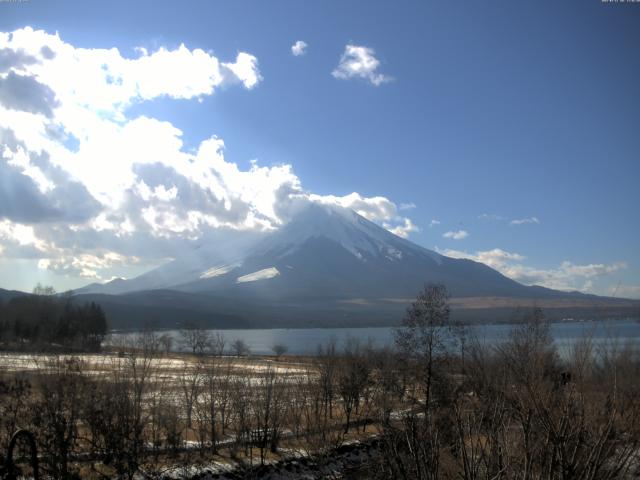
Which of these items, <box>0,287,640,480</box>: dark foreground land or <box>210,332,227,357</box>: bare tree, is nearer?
<box>0,287,640,480</box>: dark foreground land

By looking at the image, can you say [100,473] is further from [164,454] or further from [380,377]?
[380,377]

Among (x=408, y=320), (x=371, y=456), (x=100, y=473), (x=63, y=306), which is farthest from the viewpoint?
(x=63, y=306)

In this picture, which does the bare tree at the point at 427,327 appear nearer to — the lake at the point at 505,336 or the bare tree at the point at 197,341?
the lake at the point at 505,336

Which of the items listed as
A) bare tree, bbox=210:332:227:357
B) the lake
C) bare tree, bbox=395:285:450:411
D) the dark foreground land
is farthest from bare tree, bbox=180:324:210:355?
the dark foreground land

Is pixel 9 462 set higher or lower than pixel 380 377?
higher

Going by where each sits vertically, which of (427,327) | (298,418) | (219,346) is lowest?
(298,418)

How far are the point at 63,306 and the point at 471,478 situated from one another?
109904 mm

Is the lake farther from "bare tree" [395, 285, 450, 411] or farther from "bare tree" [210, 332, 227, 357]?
"bare tree" [210, 332, 227, 357]

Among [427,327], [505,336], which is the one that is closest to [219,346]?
[505,336]

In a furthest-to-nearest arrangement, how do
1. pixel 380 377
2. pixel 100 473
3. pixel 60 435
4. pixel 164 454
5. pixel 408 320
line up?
1. pixel 380 377
2. pixel 408 320
3. pixel 164 454
4. pixel 100 473
5. pixel 60 435

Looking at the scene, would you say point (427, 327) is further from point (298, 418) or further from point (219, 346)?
point (219, 346)

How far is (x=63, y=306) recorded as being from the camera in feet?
341

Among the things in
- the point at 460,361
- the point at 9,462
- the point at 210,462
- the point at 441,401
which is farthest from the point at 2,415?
the point at 460,361

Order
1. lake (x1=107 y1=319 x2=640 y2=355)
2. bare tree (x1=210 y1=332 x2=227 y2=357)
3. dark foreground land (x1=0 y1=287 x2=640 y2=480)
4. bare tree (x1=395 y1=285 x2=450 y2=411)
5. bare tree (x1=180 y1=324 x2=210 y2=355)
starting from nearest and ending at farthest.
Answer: lake (x1=107 y1=319 x2=640 y2=355) < dark foreground land (x1=0 y1=287 x2=640 y2=480) < bare tree (x1=395 y1=285 x2=450 y2=411) < bare tree (x1=210 y1=332 x2=227 y2=357) < bare tree (x1=180 y1=324 x2=210 y2=355)
